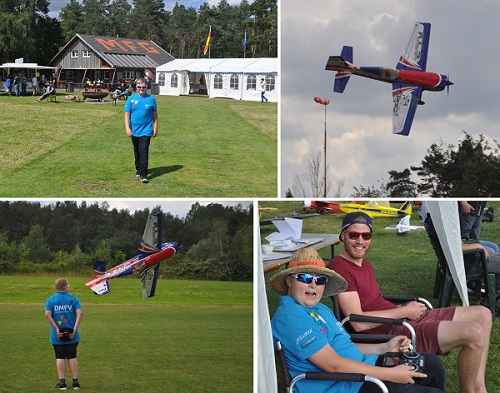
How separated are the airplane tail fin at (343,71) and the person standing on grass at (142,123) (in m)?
2.59

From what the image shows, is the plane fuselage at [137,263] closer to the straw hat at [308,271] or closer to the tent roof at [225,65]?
the straw hat at [308,271]

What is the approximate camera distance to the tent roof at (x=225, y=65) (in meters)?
5.60

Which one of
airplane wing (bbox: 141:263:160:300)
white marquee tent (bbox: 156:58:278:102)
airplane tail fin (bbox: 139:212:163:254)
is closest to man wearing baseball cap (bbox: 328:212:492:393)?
airplane tail fin (bbox: 139:212:163:254)

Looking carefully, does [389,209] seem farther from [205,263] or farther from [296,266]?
[296,266]

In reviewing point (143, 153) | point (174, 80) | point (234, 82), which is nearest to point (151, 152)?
Answer: point (143, 153)

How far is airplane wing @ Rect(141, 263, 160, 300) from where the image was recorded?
12.8 ft

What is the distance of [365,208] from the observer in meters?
6.48

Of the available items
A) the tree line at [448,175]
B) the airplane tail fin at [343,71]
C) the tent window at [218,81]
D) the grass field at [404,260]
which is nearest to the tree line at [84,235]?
the grass field at [404,260]

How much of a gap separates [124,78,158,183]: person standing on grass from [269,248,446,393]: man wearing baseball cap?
8.03 ft

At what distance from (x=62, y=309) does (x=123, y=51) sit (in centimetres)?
245

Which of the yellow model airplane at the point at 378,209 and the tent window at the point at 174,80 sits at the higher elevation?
the tent window at the point at 174,80

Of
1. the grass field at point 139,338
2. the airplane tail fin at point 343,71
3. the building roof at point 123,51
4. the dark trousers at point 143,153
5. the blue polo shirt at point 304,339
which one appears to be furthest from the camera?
the airplane tail fin at point 343,71

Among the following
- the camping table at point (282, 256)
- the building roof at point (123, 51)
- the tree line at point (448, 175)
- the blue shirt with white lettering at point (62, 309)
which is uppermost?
the building roof at point (123, 51)

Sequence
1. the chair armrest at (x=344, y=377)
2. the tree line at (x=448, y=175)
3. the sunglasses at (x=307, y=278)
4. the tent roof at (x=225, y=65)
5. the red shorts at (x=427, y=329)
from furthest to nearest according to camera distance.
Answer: the tree line at (x=448, y=175) < the tent roof at (x=225, y=65) < the red shorts at (x=427, y=329) < the sunglasses at (x=307, y=278) < the chair armrest at (x=344, y=377)
